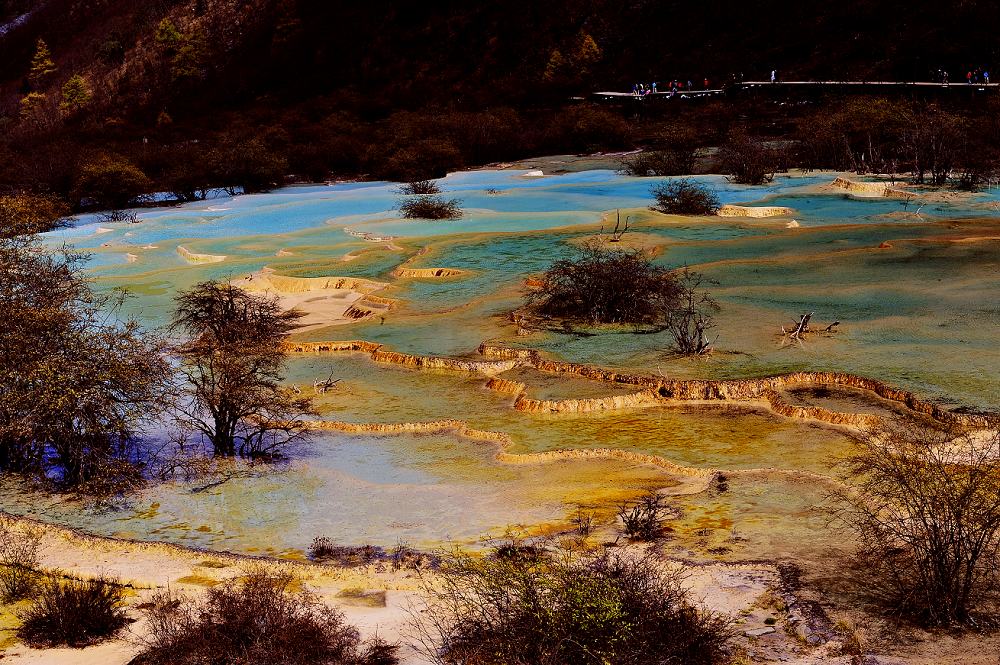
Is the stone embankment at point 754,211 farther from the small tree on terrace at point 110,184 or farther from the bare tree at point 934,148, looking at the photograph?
the small tree on terrace at point 110,184

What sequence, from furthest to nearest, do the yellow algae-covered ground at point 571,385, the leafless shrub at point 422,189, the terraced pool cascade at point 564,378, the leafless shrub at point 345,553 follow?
the leafless shrub at point 422,189 → the terraced pool cascade at point 564,378 → the yellow algae-covered ground at point 571,385 → the leafless shrub at point 345,553

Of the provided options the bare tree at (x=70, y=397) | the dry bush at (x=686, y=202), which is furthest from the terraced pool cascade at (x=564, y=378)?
the dry bush at (x=686, y=202)

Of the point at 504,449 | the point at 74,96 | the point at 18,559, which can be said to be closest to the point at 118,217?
the point at 504,449

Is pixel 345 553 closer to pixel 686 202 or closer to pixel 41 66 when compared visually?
pixel 686 202

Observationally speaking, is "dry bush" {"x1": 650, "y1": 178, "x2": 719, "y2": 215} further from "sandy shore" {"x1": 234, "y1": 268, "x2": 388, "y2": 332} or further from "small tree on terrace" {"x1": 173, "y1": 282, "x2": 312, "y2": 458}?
"small tree on terrace" {"x1": 173, "y1": 282, "x2": 312, "y2": 458}

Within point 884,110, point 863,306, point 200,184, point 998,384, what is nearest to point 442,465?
point 998,384

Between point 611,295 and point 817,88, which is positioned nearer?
point 611,295
